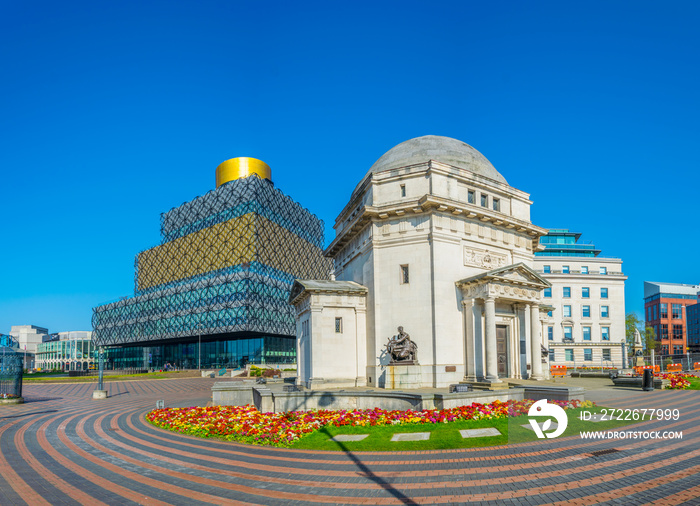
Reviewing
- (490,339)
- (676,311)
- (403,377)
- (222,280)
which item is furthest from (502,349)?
(676,311)

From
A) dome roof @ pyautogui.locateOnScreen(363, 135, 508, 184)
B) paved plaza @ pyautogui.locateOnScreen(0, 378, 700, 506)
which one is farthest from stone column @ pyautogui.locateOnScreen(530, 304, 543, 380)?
paved plaza @ pyautogui.locateOnScreen(0, 378, 700, 506)

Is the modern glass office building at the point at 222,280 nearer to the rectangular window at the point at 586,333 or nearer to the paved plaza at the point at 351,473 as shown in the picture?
the rectangular window at the point at 586,333

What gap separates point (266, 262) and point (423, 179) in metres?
63.3

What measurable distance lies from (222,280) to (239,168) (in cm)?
3294

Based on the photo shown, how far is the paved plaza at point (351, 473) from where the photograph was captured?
992 cm

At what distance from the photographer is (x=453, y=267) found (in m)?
29.8

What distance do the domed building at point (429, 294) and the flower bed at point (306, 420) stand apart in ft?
28.2

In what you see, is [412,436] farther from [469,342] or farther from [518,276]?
[518,276]

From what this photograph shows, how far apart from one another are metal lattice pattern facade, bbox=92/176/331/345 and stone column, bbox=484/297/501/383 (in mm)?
59779

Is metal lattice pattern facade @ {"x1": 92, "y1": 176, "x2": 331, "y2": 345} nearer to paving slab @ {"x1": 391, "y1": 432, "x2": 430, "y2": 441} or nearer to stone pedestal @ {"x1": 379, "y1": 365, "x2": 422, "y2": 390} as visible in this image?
stone pedestal @ {"x1": 379, "y1": 365, "x2": 422, "y2": 390}

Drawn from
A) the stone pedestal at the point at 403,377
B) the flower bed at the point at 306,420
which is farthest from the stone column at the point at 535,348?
the flower bed at the point at 306,420

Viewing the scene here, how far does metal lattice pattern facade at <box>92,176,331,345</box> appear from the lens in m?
86.9

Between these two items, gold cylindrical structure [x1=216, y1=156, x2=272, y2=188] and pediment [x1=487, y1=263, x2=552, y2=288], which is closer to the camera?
pediment [x1=487, y1=263, x2=552, y2=288]

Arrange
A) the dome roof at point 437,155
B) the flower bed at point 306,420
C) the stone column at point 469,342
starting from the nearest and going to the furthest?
the flower bed at point 306,420 < the stone column at point 469,342 < the dome roof at point 437,155
